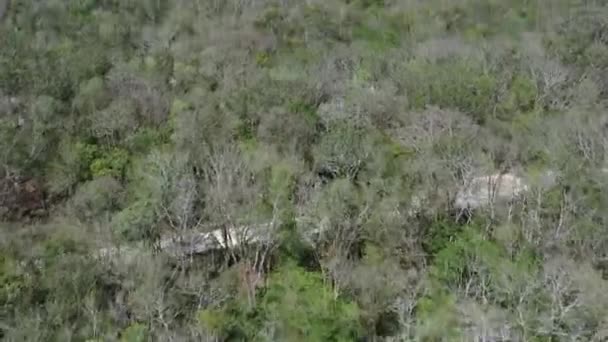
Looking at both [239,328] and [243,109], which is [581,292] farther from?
[243,109]

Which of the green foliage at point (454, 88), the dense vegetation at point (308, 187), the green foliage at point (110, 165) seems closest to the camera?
the dense vegetation at point (308, 187)

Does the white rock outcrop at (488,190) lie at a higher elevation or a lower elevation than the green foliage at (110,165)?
Answer: lower

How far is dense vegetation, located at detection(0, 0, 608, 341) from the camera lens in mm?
20516

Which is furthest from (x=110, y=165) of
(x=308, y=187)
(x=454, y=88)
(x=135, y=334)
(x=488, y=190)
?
(x=454, y=88)

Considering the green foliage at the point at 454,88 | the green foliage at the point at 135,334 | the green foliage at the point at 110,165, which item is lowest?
the green foliage at the point at 135,334

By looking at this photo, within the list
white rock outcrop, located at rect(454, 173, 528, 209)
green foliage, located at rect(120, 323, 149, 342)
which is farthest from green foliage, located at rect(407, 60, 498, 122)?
green foliage, located at rect(120, 323, 149, 342)

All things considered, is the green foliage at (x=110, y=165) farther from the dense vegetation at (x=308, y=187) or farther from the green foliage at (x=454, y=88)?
the green foliage at (x=454, y=88)

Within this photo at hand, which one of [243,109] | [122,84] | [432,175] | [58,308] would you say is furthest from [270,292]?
[122,84]

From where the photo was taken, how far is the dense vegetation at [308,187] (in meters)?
A: 20.5

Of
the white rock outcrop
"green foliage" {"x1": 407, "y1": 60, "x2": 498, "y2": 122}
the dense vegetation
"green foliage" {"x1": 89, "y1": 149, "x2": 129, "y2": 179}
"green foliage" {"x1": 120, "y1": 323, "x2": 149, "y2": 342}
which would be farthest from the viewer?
"green foliage" {"x1": 407, "y1": 60, "x2": 498, "y2": 122}

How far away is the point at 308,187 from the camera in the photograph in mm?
26500

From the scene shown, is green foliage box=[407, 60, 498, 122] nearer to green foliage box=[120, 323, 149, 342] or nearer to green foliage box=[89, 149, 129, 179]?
green foliage box=[89, 149, 129, 179]

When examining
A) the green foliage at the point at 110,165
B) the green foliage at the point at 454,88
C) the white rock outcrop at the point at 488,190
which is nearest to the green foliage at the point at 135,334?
the green foliage at the point at 110,165

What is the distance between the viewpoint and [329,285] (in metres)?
22.3
